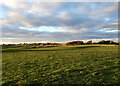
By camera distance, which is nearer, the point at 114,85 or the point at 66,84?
the point at 114,85

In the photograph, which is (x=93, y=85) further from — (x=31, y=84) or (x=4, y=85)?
(x=4, y=85)

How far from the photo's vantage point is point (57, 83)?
30.2ft

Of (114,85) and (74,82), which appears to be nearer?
(114,85)

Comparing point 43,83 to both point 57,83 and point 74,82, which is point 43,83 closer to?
point 57,83

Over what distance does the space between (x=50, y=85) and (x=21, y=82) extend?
3.73 meters

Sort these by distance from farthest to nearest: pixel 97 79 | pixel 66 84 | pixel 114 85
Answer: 1. pixel 97 79
2. pixel 66 84
3. pixel 114 85

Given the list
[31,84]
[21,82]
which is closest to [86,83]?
[31,84]

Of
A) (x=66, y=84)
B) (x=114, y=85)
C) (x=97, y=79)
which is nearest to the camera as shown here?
(x=114, y=85)

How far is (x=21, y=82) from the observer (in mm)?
9828

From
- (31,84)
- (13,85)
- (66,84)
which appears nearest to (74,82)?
(66,84)

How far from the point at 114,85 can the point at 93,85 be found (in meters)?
2.13

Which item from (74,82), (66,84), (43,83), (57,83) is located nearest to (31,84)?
(43,83)

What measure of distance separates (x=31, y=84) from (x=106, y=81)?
338 inches

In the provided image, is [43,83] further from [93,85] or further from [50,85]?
[93,85]
